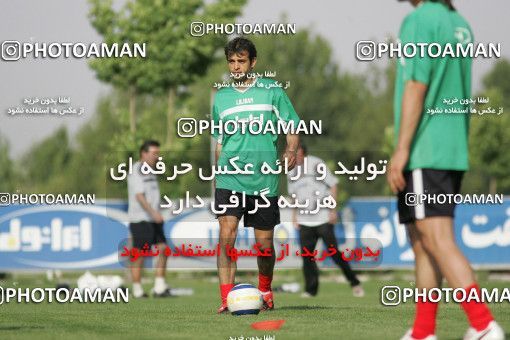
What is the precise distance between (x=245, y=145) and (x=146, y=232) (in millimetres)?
7721

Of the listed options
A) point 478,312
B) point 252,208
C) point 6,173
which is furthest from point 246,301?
point 6,173

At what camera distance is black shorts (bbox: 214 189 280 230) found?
973cm

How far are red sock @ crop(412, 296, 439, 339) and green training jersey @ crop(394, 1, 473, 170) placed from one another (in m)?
0.83

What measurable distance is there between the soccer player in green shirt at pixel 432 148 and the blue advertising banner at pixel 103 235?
15.4 meters

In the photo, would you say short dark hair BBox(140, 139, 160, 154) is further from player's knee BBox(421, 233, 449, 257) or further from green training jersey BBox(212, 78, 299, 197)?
player's knee BBox(421, 233, 449, 257)

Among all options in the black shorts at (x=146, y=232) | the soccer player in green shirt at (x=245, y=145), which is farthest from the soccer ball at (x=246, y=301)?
the black shorts at (x=146, y=232)

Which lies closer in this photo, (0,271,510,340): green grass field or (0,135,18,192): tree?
(0,271,510,340): green grass field

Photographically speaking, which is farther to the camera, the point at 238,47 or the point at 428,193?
the point at 238,47

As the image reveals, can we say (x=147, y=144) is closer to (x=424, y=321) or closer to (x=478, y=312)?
(x=424, y=321)

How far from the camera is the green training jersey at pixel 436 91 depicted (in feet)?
21.0

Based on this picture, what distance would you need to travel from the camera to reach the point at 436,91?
650 centimetres

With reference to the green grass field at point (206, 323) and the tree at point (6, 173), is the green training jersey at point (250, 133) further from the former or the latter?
the tree at point (6, 173)

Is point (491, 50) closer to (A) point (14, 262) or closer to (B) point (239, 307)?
(B) point (239, 307)

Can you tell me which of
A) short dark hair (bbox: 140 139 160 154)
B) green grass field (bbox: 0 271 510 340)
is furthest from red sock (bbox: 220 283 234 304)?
short dark hair (bbox: 140 139 160 154)
